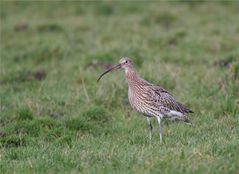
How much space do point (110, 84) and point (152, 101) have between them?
2.77 meters

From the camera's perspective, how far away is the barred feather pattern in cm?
927

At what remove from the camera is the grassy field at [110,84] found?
25.7ft

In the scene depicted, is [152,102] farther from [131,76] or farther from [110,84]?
[110,84]

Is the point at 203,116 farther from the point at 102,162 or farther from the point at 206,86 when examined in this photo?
the point at 102,162

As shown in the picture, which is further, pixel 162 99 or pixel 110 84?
pixel 110 84

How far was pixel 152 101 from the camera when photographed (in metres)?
9.27

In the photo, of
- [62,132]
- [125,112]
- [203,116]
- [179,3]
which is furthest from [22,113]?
[179,3]

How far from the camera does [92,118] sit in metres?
10.8

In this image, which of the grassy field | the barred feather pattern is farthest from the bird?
the grassy field

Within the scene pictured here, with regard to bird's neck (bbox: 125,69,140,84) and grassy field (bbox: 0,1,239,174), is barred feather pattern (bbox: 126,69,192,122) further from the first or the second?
grassy field (bbox: 0,1,239,174)

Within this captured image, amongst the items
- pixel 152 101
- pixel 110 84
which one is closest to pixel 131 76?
pixel 152 101

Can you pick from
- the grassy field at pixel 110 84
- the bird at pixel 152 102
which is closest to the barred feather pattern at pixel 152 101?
the bird at pixel 152 102

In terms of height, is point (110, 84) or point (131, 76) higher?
point (131, 76)

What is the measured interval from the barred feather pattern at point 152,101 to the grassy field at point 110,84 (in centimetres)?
32
